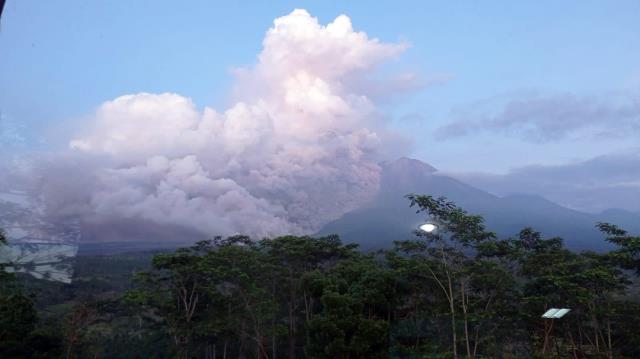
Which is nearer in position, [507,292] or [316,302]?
[507,292]

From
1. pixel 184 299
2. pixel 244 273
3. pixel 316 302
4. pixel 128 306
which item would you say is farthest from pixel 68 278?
pixel 316 302

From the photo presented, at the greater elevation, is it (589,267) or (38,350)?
(589,267)

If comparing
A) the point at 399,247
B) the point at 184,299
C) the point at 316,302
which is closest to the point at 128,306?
the point at 184,299

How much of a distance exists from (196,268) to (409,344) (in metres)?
10.1

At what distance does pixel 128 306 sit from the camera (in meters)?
21.5

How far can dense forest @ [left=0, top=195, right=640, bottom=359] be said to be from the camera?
646 inches

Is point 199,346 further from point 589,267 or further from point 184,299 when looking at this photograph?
point 589,267

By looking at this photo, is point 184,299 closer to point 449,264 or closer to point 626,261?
point 449,264

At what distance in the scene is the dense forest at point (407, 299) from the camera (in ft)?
Result: 53.8

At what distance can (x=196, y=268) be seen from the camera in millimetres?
20859

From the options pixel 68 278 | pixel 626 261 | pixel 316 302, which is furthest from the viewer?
pixel 316 302

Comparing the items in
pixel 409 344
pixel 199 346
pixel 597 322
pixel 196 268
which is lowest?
pixel 199 346

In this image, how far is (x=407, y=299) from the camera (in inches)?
789

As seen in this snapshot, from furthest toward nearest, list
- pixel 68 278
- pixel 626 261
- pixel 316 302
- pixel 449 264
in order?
1. pixel 316 302
2. pixel 68 278
3. pixel 449 264
4. pixel 626 261
